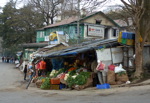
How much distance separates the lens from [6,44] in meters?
49.1

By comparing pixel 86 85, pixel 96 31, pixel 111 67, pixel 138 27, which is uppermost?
pixel 96 31

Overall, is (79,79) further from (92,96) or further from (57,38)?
(57,38)

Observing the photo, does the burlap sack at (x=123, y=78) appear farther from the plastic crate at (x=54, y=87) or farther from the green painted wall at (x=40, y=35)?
the green painted wall at (x=40, y=35)

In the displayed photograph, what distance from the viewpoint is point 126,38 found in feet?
45.5

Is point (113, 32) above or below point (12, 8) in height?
below

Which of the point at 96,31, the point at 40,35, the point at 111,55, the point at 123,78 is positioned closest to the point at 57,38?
the point at 96,31

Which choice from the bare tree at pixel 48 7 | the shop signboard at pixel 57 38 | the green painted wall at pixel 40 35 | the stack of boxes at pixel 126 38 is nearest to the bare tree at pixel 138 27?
the stack of boxes at pixel 126 38

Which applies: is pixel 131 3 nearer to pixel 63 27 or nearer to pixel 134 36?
pixel 134 36

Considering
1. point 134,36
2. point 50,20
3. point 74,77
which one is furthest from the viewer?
point 50,20

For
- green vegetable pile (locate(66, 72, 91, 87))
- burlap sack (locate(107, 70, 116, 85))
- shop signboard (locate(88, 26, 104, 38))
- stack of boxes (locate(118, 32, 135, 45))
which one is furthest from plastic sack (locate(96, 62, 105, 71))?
shop signboard (locate(88, 26, 104, 38))

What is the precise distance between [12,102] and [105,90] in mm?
5063

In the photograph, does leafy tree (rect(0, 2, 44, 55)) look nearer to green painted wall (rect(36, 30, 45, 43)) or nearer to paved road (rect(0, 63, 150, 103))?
green painted wall (rect(36, 30, 45, 43))

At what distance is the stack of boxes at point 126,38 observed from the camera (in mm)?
13711

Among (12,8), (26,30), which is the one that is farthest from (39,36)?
(12,8)
